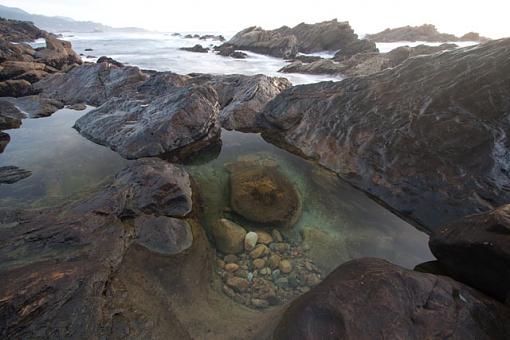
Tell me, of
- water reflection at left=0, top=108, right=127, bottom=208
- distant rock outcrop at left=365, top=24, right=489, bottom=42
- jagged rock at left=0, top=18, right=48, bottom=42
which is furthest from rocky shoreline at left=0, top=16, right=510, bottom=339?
distant rock outcrop at left=365, top=24, right=489, bottom=42

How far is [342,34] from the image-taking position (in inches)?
1060

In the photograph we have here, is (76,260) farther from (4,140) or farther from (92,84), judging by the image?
(92,84)

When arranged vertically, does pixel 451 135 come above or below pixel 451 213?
above

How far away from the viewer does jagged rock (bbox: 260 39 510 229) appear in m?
3.60

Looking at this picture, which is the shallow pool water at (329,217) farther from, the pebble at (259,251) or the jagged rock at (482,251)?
the jagged rock at (482,251)

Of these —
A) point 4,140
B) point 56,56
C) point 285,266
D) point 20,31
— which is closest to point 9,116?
point 4,140

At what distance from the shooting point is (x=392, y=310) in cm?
183

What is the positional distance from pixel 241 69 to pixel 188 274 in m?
18.1

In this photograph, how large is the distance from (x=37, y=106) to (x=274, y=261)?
806cm


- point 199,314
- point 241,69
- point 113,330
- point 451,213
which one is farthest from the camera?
point 241,69

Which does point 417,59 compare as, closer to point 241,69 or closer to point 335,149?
point 335,149

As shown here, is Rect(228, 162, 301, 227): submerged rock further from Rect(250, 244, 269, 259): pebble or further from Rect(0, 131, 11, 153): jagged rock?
Rect(0, 131, 11, 153): jagged rock

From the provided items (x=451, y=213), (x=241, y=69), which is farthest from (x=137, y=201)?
(x=241, y=69)

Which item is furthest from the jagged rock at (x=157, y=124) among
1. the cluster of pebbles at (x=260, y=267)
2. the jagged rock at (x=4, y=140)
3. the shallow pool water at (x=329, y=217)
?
the cluster of pebbles at (x=260, y=267)
